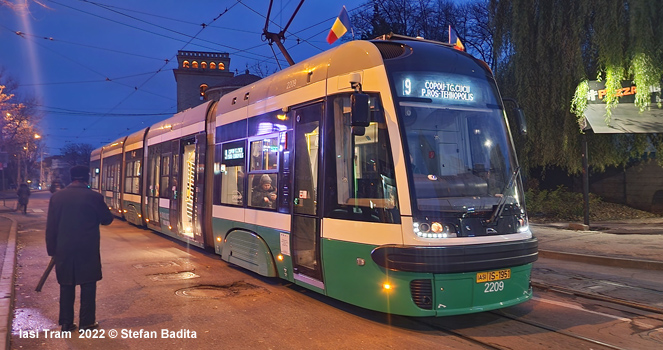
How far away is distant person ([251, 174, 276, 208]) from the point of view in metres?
7.48

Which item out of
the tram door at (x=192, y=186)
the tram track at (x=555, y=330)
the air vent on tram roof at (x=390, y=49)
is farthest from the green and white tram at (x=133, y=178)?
the tram track at (x=555, y=330)

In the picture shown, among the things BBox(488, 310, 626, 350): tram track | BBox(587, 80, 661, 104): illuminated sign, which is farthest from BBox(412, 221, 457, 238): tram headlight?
BBox(587, 80, 661, 104): illuminated sign

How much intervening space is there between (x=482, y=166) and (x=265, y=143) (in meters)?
3.53

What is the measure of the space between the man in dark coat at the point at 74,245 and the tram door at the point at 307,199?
2517 mm

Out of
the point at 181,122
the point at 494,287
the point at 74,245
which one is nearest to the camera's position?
the point at 74,245

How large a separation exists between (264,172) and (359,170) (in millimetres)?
2452

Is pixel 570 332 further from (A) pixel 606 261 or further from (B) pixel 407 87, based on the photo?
(A) pixel 606 261

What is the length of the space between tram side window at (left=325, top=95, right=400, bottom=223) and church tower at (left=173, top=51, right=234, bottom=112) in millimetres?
61976

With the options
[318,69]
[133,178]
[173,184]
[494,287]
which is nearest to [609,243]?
[494,287]

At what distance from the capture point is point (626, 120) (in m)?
13.7

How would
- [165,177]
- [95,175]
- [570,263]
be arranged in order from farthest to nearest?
[95,175]
[165,177]
[570,263]

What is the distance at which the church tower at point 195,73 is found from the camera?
66812mm

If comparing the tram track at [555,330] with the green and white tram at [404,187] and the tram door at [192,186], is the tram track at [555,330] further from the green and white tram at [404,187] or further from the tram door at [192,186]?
the tram door at [192,186]

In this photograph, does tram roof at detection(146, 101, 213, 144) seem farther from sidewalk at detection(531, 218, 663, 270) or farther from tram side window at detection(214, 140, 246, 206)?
sidewalk at detection(531, 218, 663, 270)
